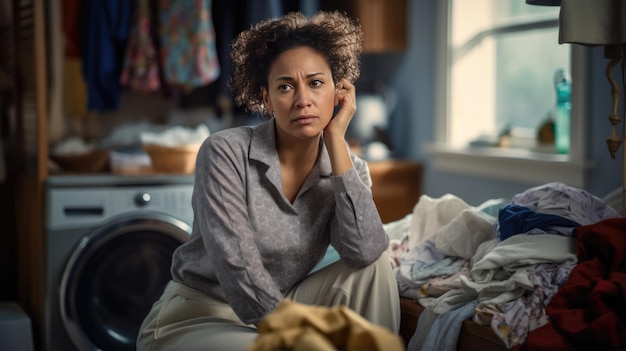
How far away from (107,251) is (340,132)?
152cm

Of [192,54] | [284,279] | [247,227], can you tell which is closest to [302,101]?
[247,227]

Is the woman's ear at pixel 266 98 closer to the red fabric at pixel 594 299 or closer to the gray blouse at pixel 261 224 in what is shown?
the gray blouse at pixel 261 224

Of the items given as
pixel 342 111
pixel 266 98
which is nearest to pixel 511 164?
pixel 342 111

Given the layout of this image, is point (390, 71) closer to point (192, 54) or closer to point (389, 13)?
point (389, 13)

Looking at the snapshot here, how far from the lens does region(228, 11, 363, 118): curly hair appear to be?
196cm

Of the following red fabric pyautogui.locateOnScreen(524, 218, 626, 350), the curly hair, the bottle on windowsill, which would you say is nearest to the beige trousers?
red fabric pyautogui.locateOnScreen(524, 218, 626, 350)

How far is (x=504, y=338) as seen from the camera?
1780 millimetres

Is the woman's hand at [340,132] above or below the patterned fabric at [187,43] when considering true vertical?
below

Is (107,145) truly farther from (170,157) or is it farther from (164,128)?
(170,157)

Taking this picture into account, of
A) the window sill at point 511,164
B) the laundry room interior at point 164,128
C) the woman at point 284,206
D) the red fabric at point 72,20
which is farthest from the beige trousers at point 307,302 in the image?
the red fabric at point 72,20

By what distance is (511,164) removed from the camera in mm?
3117

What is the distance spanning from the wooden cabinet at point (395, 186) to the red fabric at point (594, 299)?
1740 millimetres

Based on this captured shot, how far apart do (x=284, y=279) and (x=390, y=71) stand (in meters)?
2.22

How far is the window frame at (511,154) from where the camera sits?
274 centimetres
